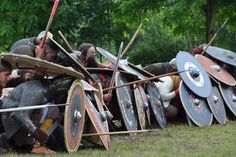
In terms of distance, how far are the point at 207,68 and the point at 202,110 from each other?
3.51 feet

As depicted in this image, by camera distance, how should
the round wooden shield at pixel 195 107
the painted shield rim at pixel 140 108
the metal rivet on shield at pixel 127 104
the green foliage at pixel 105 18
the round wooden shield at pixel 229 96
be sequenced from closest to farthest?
1. the metal rivet on shield at pixel 127 104
2. the painted shield rim at pixel 140 108
3. the round wooden shield at pixel 195 107
4. the round wooden shield at pixel 229 96
5. the green foliage at pixel 105 18

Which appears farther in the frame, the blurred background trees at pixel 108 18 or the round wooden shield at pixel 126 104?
the blurred background trees at pixel 108 18

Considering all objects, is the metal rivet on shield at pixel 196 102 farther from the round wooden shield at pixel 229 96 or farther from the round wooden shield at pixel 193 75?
the round wooden shield at pixel 229 96

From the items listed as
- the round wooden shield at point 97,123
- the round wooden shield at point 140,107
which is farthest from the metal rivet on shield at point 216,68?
the round wooden shield at point 97,123

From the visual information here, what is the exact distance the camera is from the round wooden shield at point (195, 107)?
934 cm

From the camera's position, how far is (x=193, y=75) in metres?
9.61

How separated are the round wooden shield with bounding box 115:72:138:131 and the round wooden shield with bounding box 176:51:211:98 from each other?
1312mm

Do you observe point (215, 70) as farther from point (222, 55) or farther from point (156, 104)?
point (156, 104)

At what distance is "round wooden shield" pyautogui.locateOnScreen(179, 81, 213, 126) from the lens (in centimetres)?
934

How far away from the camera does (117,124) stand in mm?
8680

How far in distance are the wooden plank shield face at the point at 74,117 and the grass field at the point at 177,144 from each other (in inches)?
5.0

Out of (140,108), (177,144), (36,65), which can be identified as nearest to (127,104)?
(140,108)

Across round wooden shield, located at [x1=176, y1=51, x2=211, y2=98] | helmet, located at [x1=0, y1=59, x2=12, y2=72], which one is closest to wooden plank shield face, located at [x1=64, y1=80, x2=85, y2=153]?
helmet, located at [x1=0, y1=59, x2=12, y2=72]

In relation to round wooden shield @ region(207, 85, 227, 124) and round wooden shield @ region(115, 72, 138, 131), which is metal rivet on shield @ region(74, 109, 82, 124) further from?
round wooden shield @ region(207, 85, 227, 124)
